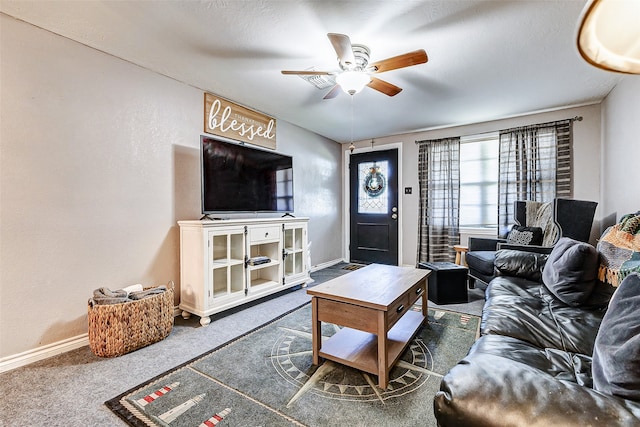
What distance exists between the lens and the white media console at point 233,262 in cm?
248

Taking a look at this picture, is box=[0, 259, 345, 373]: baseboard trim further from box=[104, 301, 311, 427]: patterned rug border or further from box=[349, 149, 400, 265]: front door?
box=[349, 149, 400, 265]: front door

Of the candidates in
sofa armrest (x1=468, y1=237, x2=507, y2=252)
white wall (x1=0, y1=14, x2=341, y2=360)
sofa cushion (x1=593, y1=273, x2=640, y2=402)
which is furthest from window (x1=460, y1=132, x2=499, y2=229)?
white wall (x1=0, y1=14, x2=341, y2=360)

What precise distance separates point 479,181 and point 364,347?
332cm

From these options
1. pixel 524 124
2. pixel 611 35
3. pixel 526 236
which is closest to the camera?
pixel 611 35

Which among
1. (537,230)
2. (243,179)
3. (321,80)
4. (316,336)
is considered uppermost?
(321,80)

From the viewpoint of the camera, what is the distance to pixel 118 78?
2.32 meters

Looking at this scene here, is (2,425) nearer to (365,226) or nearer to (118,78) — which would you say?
(118,78)

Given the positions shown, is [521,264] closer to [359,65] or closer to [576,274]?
[576,274]

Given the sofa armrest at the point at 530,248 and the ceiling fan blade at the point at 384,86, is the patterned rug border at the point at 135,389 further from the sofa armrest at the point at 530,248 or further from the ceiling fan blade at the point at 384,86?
the sofa armrest at the point at 530,248

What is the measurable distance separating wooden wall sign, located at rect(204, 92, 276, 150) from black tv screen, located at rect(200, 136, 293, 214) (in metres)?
0.33

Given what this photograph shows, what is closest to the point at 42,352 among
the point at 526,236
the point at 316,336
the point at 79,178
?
the point at 79,178

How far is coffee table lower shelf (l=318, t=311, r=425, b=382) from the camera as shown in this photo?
5.50ft

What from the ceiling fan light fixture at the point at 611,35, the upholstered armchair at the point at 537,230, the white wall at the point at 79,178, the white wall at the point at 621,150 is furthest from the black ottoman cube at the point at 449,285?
the white wall at the point at 79,178

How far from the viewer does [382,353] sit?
1562 millimetres
